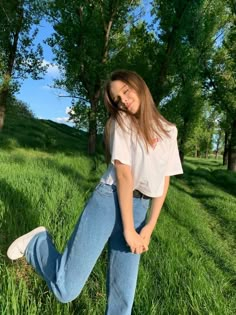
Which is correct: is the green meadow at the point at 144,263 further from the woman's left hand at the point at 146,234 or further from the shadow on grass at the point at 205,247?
the woman's left hand at the point at 146,234

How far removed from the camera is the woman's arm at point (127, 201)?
2.41 meters

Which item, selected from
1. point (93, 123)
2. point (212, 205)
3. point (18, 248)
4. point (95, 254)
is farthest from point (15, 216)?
point (93, 123)

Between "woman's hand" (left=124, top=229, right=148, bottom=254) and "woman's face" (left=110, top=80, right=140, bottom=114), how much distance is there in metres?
0.82

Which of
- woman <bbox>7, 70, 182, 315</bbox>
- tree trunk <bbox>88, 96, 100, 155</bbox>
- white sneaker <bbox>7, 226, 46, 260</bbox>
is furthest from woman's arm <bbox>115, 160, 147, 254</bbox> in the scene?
tree trunk <bbox>88, 96, 100, 155</bbox>

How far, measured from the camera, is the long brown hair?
Answer: 2484 mm

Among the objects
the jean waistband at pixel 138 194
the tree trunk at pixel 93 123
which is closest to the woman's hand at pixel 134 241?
the jean waistband at pixel 138 194

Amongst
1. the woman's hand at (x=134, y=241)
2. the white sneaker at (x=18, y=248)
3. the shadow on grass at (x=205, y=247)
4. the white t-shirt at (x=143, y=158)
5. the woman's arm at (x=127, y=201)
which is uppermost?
the white t-shirt at (x=143, y=158)

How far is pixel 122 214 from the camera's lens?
97.2 inches

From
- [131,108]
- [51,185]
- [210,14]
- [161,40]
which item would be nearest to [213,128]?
[210,14]

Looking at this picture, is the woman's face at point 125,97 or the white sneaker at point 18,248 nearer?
the woman's face at point 125,97

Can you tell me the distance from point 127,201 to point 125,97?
721mm

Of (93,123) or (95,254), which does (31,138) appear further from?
(95,254)

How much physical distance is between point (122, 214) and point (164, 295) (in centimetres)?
145

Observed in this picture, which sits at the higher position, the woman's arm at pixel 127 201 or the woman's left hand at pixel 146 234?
the woman's arm at pixel 127 201
